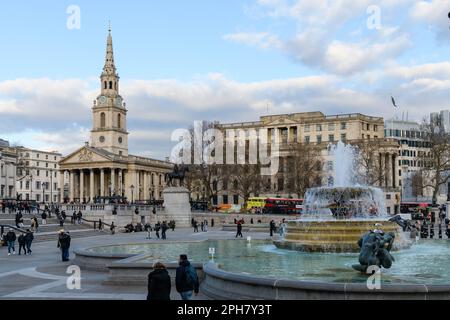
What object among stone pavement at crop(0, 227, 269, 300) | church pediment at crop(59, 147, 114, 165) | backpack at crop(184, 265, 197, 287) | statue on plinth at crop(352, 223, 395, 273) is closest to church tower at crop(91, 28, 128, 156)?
church pediment at crop(59, 147, 114, 165)

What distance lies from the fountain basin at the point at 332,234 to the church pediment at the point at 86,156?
97.2 m

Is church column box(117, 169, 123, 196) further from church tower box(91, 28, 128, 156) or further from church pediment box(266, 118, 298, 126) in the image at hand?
church pediment box(266, 118, 298, 126)

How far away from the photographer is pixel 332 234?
2230 centimetres

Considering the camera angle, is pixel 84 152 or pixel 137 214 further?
pixel 84 152

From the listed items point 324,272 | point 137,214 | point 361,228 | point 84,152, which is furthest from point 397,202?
point 324,272

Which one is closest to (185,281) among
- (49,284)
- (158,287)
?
(158,287)

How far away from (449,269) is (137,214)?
137 ft

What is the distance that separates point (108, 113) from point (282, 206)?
6444cm

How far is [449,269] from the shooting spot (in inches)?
648

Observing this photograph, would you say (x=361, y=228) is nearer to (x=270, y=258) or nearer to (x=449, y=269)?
(x=270, y=258)

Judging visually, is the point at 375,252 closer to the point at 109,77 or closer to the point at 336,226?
→ the point at 336,226

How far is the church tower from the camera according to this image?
12799 centimetres

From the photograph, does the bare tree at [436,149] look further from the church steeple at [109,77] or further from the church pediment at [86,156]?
the church steeple at [109,77]

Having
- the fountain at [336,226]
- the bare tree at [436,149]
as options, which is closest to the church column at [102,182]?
the bare tree at [436,149]
